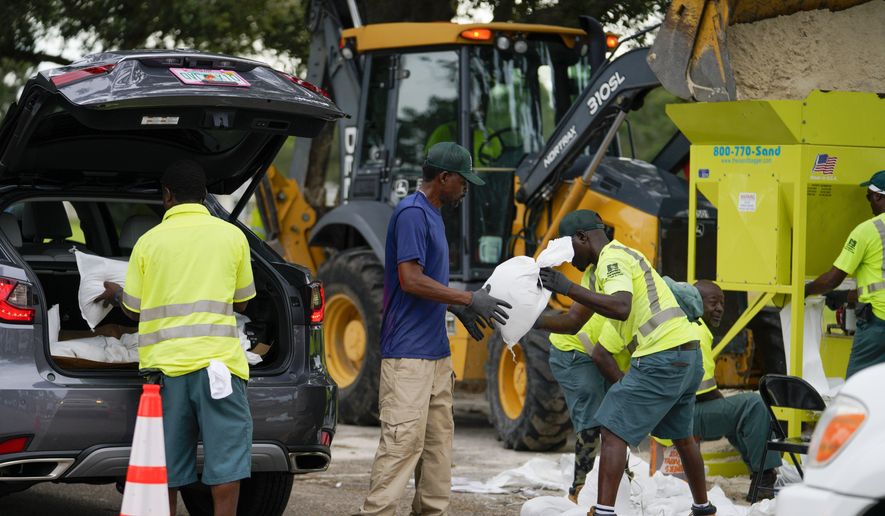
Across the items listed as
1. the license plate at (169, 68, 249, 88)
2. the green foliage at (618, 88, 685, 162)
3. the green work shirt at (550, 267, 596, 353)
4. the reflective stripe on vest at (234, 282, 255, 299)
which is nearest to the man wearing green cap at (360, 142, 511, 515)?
the reflective stripe on vest at (234, 282, 255, 299)

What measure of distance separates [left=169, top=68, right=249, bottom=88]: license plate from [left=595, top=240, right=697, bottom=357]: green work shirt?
1.86 m

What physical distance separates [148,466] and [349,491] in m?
2.93

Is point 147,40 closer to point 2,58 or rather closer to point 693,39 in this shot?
point 2,58

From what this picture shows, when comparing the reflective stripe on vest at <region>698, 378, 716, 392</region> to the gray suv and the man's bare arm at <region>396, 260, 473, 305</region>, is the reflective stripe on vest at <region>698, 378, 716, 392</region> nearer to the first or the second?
the man's bare arm at <region>396, 260, 473, 305</region>

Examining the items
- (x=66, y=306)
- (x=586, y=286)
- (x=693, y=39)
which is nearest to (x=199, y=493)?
(x=66, y=306)

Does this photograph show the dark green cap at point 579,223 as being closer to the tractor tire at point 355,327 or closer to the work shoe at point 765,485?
the work shoe at point 765,485

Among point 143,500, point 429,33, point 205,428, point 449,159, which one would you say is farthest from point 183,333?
point 429,33

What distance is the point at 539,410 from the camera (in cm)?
958

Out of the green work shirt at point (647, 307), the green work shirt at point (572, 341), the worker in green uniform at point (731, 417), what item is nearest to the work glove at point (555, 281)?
the green work shirt at point (647, 307)

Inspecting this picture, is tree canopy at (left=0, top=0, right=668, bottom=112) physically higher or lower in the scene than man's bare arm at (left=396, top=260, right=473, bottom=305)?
higher

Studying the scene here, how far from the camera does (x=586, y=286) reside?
669cm

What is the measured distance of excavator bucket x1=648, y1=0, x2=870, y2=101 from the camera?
26.0ft

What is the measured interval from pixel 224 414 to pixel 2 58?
10.2m

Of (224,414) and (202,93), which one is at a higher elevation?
(202,93)
